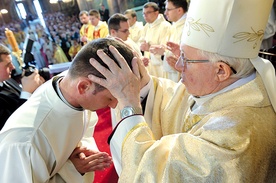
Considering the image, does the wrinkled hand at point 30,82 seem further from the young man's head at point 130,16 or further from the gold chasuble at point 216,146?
the young man's head at point 130,16

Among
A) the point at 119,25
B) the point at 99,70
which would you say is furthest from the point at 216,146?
the point at 119,25

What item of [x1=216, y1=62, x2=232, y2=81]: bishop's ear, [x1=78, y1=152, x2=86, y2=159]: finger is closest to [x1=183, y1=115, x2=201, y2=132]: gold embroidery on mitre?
[x1=216, y1=62, x2=232, y2=81]: bishop's ear

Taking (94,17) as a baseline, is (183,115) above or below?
below

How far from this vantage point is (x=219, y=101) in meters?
1.08

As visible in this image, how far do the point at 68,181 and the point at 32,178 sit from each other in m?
0.31

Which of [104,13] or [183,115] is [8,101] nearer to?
[183,115]

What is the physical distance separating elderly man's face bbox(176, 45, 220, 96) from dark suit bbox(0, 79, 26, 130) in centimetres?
216

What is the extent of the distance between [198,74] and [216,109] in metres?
0.19

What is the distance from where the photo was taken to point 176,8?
11.3ft

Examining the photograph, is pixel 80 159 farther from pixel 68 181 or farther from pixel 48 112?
pixel 48 112

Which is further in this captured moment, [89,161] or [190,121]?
[89,161]

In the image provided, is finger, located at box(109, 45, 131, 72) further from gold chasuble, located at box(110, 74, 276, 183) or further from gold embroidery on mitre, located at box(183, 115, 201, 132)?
gold embroidery on mitre, located at box(183, 115, 201, 132)

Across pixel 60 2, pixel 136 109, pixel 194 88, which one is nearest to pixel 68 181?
pixel 136 109

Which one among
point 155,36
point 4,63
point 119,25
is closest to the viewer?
point 4,63
